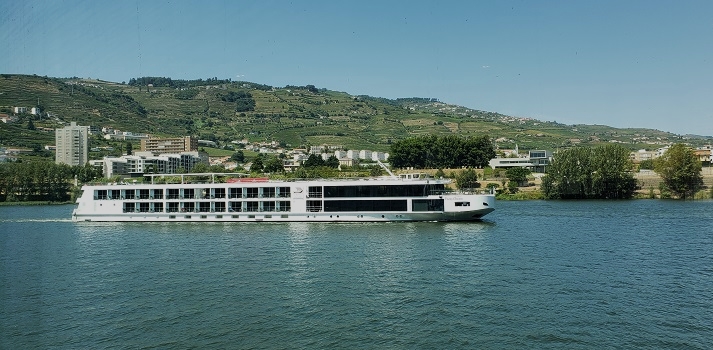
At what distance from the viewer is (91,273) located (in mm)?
31016

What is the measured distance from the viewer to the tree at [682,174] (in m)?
86.8

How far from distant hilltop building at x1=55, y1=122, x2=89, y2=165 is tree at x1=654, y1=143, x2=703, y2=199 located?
101m

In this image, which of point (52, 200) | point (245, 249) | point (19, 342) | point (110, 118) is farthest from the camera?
point (110, 118)

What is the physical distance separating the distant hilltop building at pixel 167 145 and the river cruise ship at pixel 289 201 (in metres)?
127

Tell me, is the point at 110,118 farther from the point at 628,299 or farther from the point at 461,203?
the point at 628,299

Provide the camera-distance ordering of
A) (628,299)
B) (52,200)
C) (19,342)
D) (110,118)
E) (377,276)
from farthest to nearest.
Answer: (110,118) < (52,200) < (377,276) < (628,299) < (19,342)

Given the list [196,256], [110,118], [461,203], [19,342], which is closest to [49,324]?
[19,342]

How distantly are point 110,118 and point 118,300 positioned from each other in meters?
190

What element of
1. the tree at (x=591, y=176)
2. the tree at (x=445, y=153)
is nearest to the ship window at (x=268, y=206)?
the tree at (x=591, y=176)

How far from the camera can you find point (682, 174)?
3398 inches

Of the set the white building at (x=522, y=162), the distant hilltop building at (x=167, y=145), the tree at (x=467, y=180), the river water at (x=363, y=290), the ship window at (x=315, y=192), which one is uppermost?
the distant hilltop building at (x=167, y=145)

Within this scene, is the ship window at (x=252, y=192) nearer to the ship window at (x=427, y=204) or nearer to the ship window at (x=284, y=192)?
the ship window at (x=284, y=192)

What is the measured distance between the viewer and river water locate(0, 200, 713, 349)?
797 inches

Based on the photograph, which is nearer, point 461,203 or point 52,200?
point 461,203
